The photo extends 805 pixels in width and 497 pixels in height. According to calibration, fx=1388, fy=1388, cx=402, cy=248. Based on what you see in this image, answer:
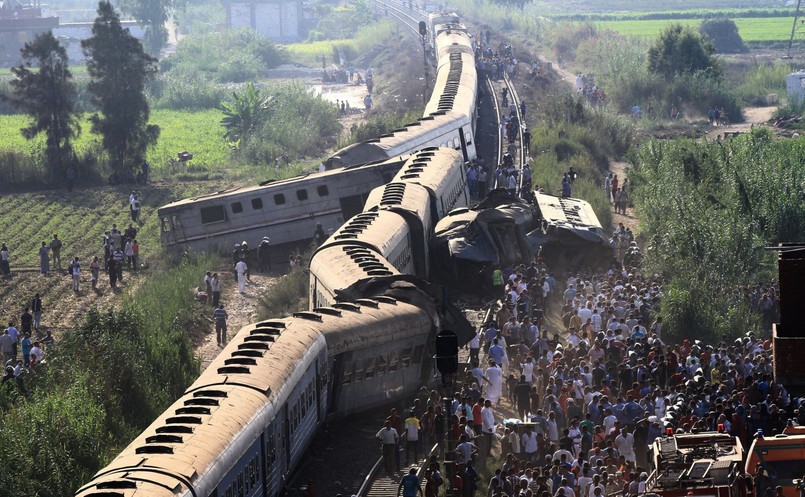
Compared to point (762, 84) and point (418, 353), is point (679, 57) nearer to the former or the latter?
point (762, 84)

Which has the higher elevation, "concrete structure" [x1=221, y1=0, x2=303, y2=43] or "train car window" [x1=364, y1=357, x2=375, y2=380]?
"train car window" [x1=364, y1=357, x2=375, y2=380]

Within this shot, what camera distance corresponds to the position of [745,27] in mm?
141875

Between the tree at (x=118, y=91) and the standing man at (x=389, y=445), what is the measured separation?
3990 cm

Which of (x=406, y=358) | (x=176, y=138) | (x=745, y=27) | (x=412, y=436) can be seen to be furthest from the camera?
(x=745, y=27)

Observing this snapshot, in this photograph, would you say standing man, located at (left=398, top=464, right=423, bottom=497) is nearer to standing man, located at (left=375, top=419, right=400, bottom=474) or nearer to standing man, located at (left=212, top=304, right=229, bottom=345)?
standing man, located at (left=375, top=419, right=400, bottom=474)

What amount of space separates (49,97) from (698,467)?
4736 centimetres

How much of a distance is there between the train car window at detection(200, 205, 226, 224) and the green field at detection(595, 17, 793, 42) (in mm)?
88788

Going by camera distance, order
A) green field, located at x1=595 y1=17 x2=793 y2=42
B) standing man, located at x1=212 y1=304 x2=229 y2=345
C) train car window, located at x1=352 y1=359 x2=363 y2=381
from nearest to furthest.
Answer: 1. train car window, located at x1=352 y1=359 x2=363 y2=381
2. standing man, located at x1=212 y1=304 x2=229 y2=345
3. green field, located at x1=595 y1=17 x2=793 y2=42

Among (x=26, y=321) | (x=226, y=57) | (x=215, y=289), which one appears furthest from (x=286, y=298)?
(x=226, y=57)

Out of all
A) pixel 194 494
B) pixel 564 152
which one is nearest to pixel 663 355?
pixel 194 494

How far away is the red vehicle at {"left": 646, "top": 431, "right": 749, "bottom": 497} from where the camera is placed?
55.0ft

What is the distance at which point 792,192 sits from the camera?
1601 inches

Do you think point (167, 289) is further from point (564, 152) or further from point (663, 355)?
point (564, 152)

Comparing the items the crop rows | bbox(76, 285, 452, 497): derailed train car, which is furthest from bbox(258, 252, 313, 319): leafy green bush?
bbox(76, 285, 452, 497): derailed train car
